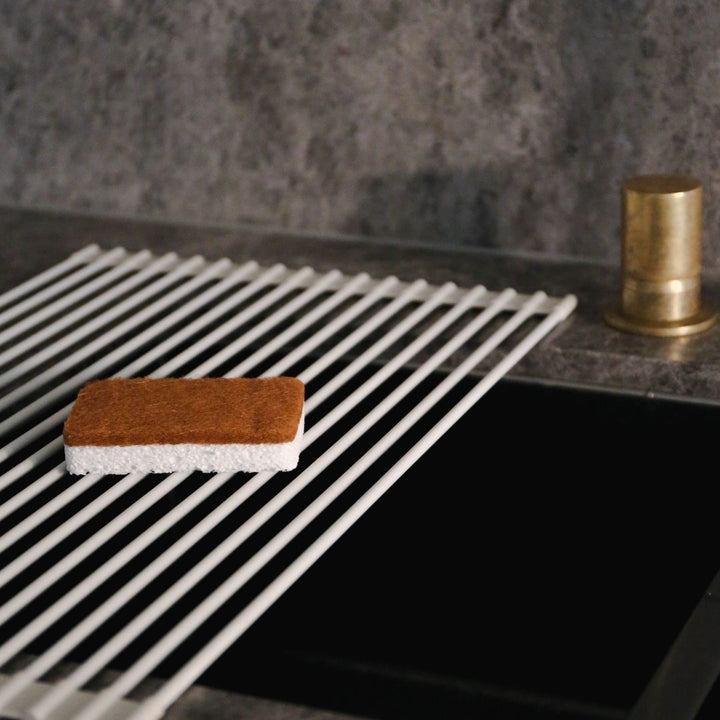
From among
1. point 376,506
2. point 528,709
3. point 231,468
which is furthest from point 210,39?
point 528,709

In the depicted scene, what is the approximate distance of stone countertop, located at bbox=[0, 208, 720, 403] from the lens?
1.19 meters

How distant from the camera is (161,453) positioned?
100cm

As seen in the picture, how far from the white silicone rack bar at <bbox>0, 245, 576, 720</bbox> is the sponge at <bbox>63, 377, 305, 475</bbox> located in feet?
0.06

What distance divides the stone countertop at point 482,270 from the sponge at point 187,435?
30cm

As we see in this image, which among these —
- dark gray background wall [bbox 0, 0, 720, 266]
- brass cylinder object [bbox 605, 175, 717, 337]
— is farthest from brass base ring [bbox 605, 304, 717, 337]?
dark gray background wall [bbox 0, 0, 720, 266]

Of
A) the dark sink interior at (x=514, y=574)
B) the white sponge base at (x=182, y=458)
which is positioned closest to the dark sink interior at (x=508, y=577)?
the dark sink interior at (x=514, y=574)

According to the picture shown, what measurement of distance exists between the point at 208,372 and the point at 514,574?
1.14ft

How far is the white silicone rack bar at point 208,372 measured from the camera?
1.00 meters

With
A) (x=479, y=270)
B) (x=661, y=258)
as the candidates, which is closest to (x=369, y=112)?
(x=479, y=270)

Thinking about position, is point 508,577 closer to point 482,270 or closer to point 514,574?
point 514,574

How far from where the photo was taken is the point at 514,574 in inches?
48.6

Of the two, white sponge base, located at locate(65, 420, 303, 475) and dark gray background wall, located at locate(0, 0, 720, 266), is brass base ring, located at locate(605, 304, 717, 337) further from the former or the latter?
white sponge base, located at locate(65, 420, 303, 475)

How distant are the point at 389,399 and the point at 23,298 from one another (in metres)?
0.54

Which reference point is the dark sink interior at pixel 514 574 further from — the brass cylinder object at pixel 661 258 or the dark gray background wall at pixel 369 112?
the dark gray background wall at pixel 369 112
